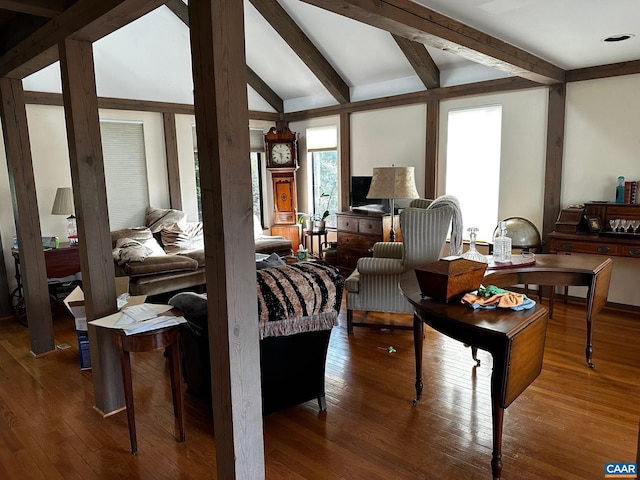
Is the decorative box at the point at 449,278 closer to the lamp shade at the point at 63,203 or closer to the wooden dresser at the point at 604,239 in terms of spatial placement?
the wooden dresser at the point at 604,239

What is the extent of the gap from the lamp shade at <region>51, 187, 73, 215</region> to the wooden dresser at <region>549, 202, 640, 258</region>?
16.1 ft

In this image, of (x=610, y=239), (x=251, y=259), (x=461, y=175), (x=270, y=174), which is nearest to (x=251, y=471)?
(x=251, y=259)

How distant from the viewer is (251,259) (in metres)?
1.80

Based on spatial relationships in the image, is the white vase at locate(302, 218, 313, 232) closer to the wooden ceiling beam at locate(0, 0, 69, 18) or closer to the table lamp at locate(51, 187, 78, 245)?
Result: the table lamp at locate(51, 187, 78, 245)

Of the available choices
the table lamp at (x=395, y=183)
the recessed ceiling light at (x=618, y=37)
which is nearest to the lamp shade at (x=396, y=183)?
the table lamp at (x=395, y=183)

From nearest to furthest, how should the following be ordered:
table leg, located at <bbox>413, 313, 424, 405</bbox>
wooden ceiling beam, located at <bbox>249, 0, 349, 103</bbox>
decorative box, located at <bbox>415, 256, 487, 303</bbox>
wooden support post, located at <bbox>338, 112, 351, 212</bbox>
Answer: decorative box, located at <bbox>415, 256, 487, 303</bbox>
table leg, located at <bbox>413, 313, 424, 405</bbox>
wooden ceiling beam, located at <bbox>249, 0, 349, 103</bbox>
wooden support post, located at <bbox>338, 112, 351, 212</bbox>

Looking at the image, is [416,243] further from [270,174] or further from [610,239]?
[270,174]

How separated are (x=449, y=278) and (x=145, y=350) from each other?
1600mm

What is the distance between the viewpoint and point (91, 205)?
2605 millimetres

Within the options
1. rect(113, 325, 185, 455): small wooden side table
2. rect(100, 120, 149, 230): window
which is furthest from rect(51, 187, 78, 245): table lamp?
rect(113, 325, 185, 455): small wooden side table

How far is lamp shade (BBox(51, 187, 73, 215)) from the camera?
185 inches

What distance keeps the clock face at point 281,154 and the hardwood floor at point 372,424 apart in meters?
3.97

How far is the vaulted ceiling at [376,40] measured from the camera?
2457mm

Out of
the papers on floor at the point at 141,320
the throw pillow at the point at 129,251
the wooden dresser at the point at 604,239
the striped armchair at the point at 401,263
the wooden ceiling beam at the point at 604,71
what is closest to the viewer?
the papers on floor at the point at 141,320
